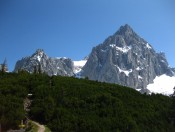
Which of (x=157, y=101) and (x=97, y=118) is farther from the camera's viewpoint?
(x=157, y=101)

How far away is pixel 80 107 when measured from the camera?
73.8 meters

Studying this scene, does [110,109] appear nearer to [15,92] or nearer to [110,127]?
[110,127]

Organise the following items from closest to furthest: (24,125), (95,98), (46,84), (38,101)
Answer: (24,125)
(38,101)
(95,98)
(46,84)

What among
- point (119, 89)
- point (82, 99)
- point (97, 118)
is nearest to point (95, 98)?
point (82, 99)

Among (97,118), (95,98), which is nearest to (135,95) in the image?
(95,98)

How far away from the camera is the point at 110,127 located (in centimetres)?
6744

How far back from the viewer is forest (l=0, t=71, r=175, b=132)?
65.9 meters

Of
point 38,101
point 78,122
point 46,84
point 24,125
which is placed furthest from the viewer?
point 46,84

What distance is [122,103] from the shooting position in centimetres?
7894

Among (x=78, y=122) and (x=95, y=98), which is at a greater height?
(x=95, y=98)

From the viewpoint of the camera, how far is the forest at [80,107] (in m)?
65.9

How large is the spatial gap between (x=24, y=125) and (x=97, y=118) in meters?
14.3

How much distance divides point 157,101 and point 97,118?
23242 mm

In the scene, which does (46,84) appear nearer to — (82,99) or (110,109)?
(82,99)
